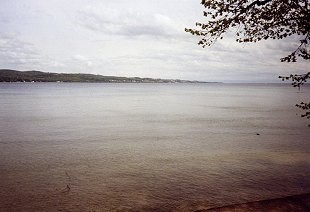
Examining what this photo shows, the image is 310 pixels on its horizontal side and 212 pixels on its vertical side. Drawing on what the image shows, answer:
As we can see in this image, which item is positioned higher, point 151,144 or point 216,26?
point 216,26

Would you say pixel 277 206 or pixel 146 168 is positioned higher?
pixel 277 206

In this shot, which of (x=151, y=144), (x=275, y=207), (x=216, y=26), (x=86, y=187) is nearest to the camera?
(x=216, y=26)

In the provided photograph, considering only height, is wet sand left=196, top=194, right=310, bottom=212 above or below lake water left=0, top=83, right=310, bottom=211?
above

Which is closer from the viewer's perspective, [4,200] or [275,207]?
[275,207]

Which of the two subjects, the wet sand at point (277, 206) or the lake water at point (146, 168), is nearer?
the wet sand at point (277, 206)

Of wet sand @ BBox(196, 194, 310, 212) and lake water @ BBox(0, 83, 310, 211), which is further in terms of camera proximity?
lake water @ BBox(0, 83, 310, 211)

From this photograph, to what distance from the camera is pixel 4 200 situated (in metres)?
14.2

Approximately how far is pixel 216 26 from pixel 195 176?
1020 centimetres

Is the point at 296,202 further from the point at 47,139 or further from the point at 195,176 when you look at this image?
the point at 47,139

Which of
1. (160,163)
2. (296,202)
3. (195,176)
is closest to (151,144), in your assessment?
(160,163)

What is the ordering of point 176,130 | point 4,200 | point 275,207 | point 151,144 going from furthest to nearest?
1. point 176,130
2. point 151,144
3. point 4,200
4. point 275,207

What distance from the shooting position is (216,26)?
34.6 feet

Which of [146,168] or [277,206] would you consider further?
[146,168]

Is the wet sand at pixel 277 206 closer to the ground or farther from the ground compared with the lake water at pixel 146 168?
farther from the ground
